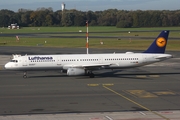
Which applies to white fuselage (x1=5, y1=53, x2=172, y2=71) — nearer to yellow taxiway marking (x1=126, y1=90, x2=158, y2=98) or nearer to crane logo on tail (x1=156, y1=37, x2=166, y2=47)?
crane logo on tail (x1=156, y1=37, x2=166, y2=47)

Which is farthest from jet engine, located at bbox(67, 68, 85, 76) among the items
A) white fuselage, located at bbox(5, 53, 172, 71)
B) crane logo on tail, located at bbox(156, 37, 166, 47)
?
crane logo on tail, located at bbox(156, 37, 166, 47)

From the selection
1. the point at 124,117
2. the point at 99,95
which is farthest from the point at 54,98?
the point at 124,117

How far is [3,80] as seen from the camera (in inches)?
1911

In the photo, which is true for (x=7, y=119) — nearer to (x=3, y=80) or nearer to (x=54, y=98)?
(x=54, y=98)

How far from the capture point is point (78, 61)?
50.9 meters

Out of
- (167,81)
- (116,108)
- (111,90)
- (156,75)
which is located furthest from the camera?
(156,75)

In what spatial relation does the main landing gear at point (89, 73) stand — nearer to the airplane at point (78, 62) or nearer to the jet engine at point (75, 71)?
the airplane at point (78, 62)

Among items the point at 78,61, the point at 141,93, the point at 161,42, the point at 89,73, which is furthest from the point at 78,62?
the point at 141,93

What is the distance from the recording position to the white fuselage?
165 feet

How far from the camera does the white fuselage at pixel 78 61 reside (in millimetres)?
50281

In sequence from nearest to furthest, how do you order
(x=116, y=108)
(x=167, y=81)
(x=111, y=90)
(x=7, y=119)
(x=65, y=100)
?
(x=7, y=119) → (x=116, y=108) → (x=65, y=100) → (x=111, y=90) → (x=167, y=81)

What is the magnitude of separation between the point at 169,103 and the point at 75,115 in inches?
354

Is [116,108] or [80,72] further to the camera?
[80,72]

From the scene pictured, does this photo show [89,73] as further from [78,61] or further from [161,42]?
[161,42]
